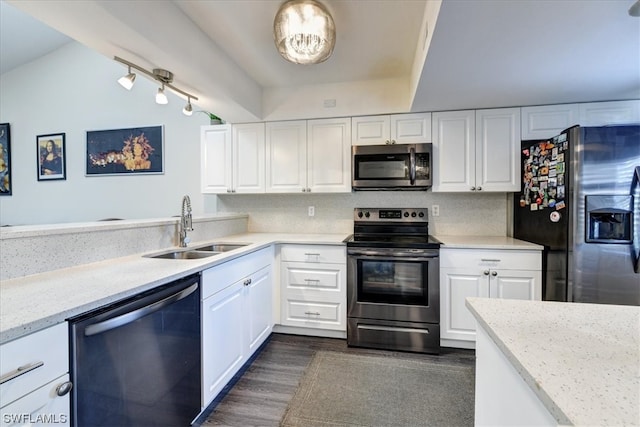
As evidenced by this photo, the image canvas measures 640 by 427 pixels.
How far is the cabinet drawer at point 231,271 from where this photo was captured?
1.63 m

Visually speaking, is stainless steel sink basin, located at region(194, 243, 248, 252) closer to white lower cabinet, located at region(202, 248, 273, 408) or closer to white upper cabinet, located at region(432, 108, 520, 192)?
white lower cabinet, located at region(202, 248, 273, 408)

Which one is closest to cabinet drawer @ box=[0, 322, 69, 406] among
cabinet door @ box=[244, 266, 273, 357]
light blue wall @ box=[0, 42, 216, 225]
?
cabinet door @ box=[244, 266, 273, 357]

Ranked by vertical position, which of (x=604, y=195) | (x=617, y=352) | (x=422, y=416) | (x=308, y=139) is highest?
(x=308, y=139)

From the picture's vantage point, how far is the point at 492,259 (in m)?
2.30

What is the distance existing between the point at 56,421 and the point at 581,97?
3729mm

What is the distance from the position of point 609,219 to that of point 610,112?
1276mm

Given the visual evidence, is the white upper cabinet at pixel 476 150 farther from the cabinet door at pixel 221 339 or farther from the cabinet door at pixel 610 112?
the cabinet door at pixel 221 339

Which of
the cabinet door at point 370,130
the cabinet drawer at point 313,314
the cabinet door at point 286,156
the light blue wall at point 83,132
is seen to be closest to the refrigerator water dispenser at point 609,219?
the cabinet door at point 370,130

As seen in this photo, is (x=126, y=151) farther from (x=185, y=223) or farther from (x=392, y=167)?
(x=392, y=167)

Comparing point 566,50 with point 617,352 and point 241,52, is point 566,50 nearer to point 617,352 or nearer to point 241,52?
point 617,352

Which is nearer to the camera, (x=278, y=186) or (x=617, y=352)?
(x=617, y=352)

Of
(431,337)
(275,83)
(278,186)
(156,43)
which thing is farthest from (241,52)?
(431,337)

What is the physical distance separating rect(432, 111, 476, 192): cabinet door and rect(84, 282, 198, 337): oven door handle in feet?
7.55

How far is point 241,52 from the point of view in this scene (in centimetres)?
227
